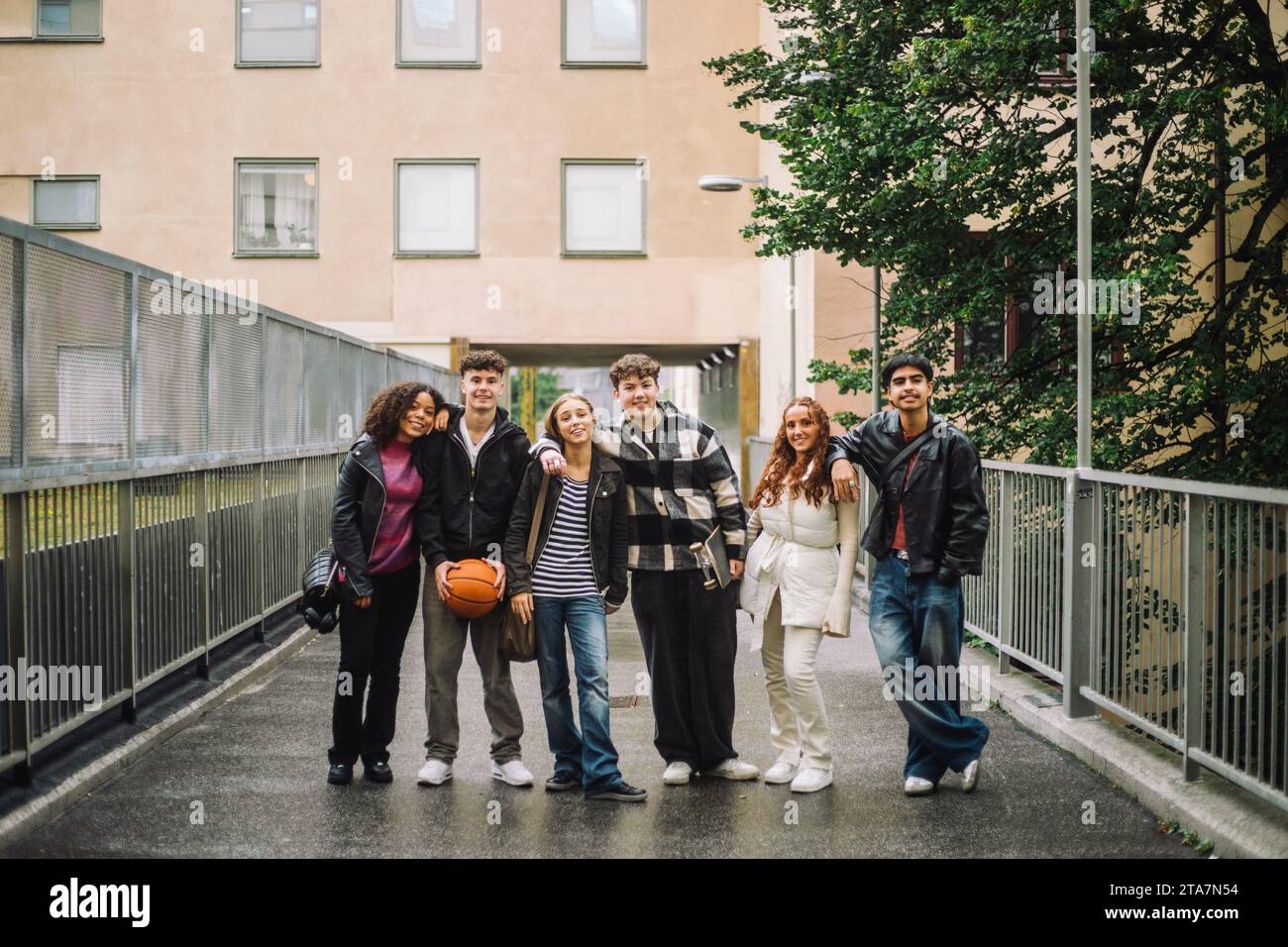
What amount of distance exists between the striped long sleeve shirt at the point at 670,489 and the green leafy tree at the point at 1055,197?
5.16 metres

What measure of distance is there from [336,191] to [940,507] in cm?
2260

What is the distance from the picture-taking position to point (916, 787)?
258 inches

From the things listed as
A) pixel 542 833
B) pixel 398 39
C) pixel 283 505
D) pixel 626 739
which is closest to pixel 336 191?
pixel 398 39

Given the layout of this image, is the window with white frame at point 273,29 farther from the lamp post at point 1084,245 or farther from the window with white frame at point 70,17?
the lamp post at point 1084,245

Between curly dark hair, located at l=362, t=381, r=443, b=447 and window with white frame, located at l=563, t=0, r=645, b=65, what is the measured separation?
21.6 meters

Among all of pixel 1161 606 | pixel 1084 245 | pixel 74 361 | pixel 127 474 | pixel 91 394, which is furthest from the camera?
pixel 1084 245

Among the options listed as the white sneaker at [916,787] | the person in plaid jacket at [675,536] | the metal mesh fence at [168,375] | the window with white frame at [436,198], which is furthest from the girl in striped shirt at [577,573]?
the window with white frame at [436,198]

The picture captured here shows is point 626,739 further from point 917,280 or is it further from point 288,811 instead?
point 917,280

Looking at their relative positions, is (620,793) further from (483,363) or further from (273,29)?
(273,29)

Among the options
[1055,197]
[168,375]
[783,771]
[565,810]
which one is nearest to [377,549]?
[565,810]

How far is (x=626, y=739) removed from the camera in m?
7.87

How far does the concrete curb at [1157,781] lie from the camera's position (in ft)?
17.8

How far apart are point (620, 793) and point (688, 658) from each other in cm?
70

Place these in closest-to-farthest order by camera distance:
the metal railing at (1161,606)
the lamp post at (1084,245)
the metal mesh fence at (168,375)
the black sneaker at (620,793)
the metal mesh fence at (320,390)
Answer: the metal railing at (1161,606) → the black sneaker at (620,793) → the lamp post at (1084,245) → the metal mesh fence at (168,375) → the metal mesh fence at (320,390)
